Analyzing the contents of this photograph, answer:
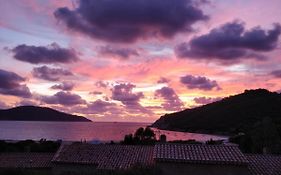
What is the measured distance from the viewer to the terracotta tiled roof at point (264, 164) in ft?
68.4

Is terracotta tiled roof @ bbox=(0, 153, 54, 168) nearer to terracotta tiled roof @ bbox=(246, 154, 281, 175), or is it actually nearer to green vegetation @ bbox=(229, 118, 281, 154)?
terracotta tiled roof @ bbox=(246, 154, 281, 175)

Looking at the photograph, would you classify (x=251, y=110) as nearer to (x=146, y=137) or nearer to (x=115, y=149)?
(x=146, y=137)

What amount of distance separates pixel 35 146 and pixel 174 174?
118 feet

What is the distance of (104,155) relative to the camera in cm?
2561

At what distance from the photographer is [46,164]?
89.2 ft

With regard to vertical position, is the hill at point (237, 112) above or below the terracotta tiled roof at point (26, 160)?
above

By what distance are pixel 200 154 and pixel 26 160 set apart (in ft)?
47.3

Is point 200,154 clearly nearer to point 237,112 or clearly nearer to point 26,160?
point 26,160

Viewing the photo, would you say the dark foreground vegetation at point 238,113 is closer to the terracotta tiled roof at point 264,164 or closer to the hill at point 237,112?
the hill at point 237,112

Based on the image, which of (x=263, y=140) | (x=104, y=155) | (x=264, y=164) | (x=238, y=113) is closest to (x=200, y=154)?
(x=264, y=164)

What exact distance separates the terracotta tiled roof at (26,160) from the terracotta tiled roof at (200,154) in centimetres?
1045

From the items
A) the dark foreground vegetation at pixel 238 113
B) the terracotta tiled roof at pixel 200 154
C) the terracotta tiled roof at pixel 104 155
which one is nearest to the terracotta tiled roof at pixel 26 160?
the terracotta tiled roof at pixel 104 155

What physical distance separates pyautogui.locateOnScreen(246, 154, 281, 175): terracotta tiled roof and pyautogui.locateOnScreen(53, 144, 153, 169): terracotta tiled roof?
6.08 metres

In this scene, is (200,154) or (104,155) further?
(104,155)
